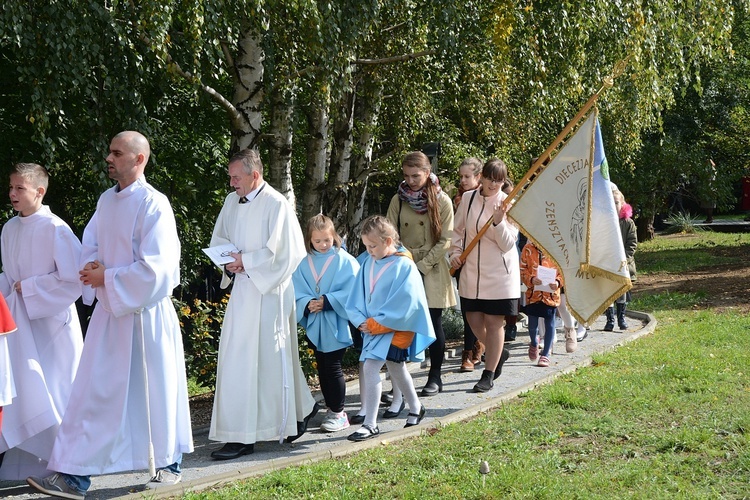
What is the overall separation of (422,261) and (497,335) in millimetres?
936

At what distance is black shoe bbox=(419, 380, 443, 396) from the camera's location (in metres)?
8.96

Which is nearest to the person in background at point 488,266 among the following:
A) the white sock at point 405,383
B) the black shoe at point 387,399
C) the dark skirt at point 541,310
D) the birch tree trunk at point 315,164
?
the black shoe at point 387,399

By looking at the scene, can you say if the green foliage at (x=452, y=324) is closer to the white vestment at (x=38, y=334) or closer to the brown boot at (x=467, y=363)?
the brown boot at (x=467, y=363)

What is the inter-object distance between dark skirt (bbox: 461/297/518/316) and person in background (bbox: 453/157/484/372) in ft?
1.01

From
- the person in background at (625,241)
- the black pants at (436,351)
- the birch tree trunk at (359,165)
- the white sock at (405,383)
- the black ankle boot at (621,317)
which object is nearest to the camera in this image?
the white sock at (405,383)

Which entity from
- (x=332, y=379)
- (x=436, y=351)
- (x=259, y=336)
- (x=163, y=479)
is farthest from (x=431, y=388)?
(x=163, y=479)

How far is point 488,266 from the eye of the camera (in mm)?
9031

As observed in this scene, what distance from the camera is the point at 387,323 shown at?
7.50m

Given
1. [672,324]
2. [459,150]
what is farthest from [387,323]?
[459,150]

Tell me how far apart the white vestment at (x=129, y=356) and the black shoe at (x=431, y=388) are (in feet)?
9.75

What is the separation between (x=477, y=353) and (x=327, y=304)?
3.04 meters

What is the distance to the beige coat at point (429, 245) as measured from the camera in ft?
30.0

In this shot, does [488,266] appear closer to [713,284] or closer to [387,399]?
[387,399]

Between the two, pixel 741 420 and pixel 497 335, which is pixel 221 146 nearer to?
pixel 497 335
